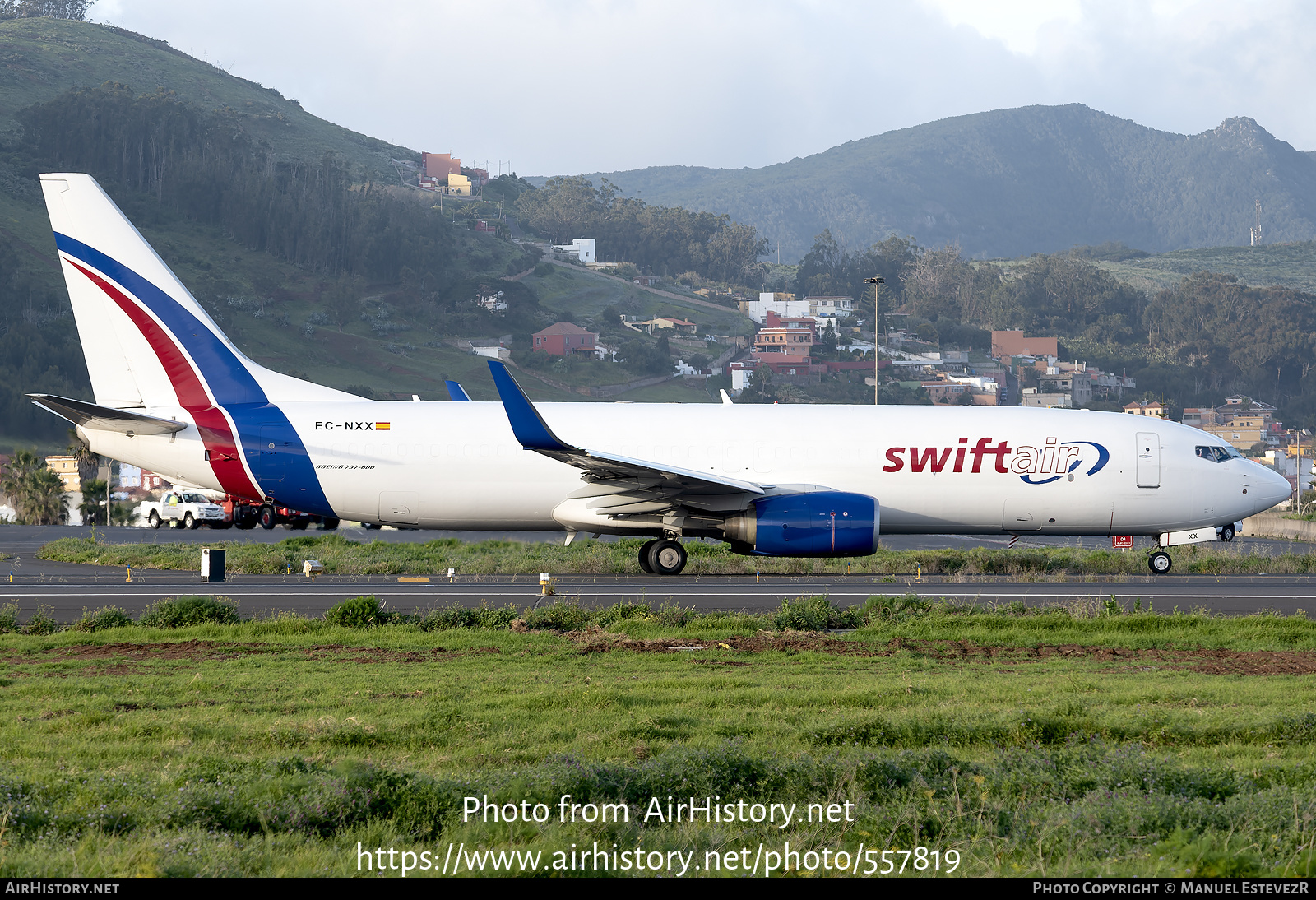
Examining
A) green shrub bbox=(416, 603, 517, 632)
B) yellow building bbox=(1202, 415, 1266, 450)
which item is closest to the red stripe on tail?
green shrub bbox=(416, 603, 517, 632)

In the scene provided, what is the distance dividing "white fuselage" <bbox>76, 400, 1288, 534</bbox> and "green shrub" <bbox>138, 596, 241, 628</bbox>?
8.24 meters

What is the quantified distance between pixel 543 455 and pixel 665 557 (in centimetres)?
→ 355

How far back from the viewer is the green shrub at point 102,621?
56.6 feet

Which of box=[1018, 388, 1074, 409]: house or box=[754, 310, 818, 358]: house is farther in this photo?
box=[754, 310, 818, 358]: house

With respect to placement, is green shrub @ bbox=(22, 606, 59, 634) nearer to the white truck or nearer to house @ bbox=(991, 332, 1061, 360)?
the white truck

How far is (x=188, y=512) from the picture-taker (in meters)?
52.1

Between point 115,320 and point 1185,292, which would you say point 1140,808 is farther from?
point 1185,292

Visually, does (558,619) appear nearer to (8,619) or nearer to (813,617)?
(813,617)

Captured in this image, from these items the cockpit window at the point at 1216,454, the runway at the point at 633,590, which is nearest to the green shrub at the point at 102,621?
the runway at the point at 633,590

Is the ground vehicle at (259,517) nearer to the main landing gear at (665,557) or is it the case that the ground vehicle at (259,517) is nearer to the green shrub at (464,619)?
the main landing gear at (665,557)

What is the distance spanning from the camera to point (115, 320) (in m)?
27.0

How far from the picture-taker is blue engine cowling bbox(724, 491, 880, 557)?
2412 centimetres

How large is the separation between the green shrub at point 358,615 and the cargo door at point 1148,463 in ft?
58.8

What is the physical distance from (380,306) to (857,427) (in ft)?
494
